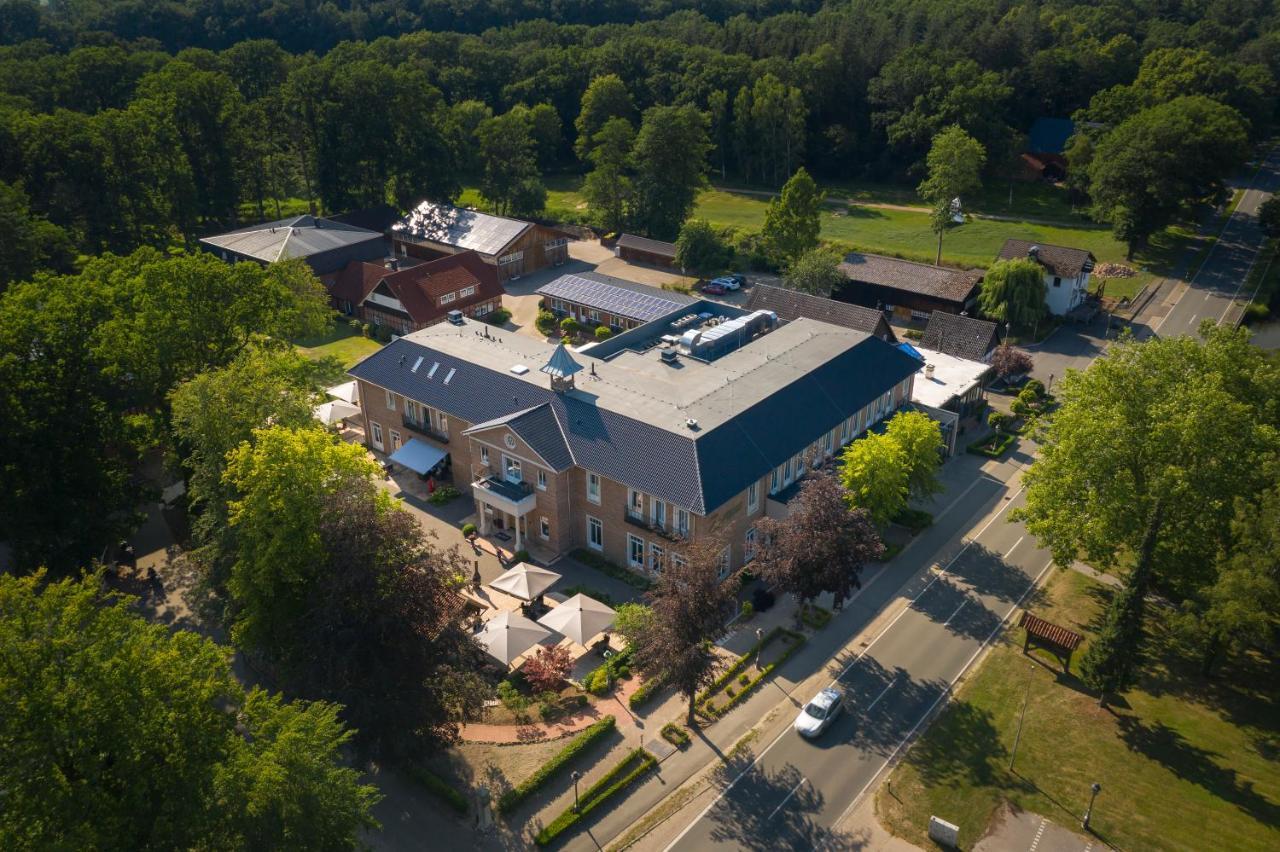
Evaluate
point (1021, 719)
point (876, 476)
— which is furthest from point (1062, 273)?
point (1021, 719)

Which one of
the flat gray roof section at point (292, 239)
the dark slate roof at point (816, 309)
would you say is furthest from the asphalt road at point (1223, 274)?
the flat gray roof section at point (292, 239)

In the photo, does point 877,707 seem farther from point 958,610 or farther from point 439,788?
point 439,788

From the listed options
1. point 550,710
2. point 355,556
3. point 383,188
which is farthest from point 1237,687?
point 383,188

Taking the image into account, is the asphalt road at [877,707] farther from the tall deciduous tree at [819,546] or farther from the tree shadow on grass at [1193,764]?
the tree shadow on grass at [1193,764]

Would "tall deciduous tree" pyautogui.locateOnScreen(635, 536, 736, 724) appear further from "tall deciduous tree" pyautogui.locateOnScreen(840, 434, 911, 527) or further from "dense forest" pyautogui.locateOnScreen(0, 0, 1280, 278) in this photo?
"dense forest" pyautogui.locateOnScreen(0, 0, 1280, 278)

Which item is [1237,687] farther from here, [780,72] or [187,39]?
[187,39]

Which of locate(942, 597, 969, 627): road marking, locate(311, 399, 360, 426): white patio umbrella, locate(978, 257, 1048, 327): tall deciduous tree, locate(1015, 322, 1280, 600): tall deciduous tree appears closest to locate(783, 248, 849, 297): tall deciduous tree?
locate(978, 257, 1048, 327): tall deciduous tree
